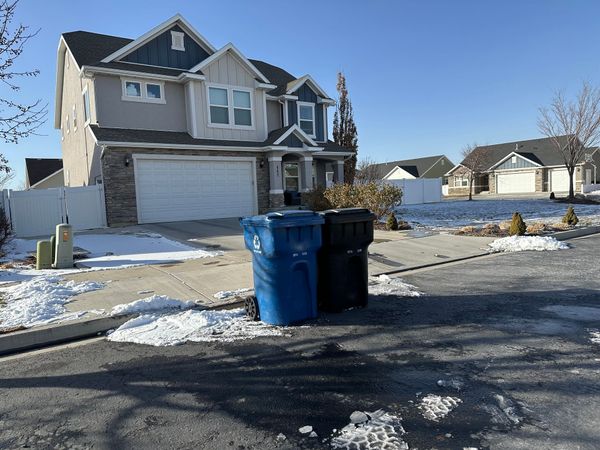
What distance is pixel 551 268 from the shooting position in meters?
8.41

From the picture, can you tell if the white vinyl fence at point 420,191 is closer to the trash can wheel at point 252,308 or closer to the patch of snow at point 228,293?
the patch of snow at point 228,293

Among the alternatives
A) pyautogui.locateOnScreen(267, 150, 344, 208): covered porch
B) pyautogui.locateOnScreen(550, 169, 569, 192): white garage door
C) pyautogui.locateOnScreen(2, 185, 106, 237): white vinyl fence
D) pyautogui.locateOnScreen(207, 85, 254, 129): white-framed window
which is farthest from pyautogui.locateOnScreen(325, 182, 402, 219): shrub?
pyautogui.locateOnScreen(550, 169, 569, 192): white garage door

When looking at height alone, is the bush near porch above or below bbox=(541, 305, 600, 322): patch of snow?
above

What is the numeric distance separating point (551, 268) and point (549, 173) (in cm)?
4415

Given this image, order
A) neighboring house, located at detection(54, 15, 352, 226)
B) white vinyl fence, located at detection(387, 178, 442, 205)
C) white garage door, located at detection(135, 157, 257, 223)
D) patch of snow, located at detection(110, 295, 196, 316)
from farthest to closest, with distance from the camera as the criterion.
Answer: white vinyl fence, located at detection(387, 178, 442, 205) → white garage door, located at detection(135, 157, 257, 223) → neighboring house, located at detection(54, 15, 352, 226) → patch of snow, located at detection(110, 295, 196, 316)

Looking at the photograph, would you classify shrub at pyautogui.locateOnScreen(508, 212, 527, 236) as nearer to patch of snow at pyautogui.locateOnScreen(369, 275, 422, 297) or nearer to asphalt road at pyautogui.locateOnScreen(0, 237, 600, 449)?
patch of snow at pyautogui.locateOnScreen(369, 275, 422, 297)

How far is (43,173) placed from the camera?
1580 inches

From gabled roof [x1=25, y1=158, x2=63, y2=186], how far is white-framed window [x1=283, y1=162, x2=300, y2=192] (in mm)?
27648

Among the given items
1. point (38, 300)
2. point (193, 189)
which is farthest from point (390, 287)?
point (193, 189)

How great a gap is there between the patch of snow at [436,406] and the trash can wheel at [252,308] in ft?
8.59

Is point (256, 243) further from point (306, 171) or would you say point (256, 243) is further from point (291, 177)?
point (291, 177)

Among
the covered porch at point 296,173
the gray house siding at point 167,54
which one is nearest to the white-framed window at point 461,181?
the covered porch at point 296,173

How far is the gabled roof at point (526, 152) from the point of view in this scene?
45156 millimetres

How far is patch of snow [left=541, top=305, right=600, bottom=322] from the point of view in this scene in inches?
208
